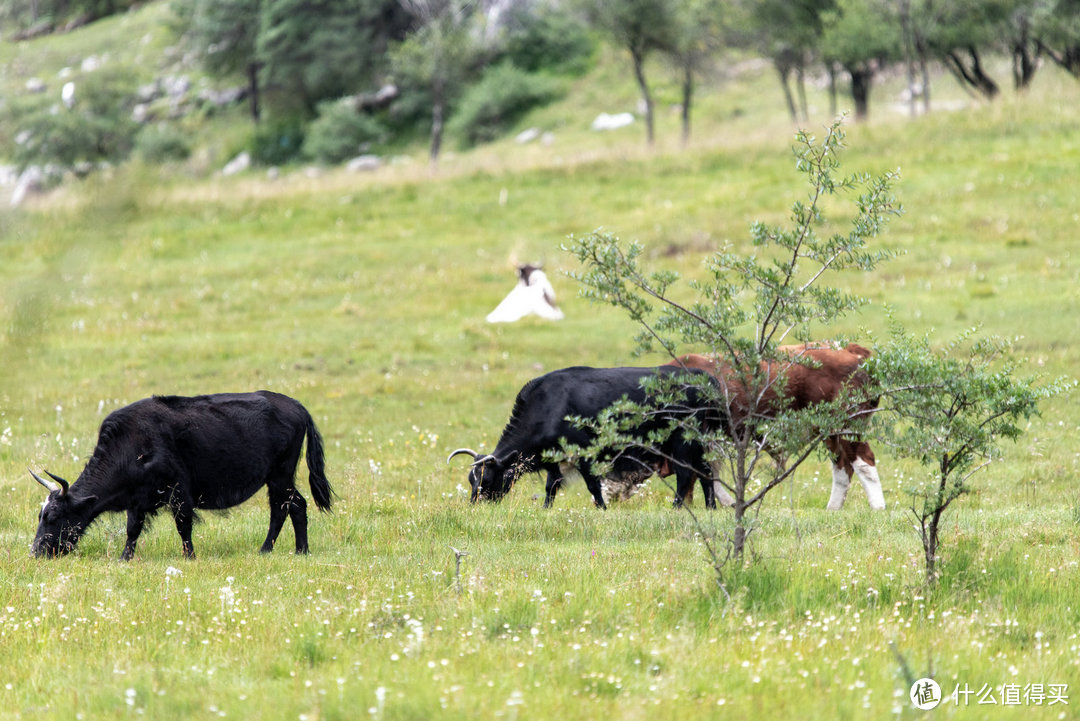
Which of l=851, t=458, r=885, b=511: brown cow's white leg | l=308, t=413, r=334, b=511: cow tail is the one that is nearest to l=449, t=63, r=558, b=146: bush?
l=851, t=458, r=885, b=511: brown cow's white leg

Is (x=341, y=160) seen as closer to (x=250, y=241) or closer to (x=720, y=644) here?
(x=250, y=241)

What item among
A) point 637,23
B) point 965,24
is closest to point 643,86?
point 637,23

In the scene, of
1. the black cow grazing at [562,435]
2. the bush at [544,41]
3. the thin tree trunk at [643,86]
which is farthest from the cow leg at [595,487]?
the bush at [544,41]

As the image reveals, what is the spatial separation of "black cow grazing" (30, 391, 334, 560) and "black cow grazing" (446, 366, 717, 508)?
2.70m

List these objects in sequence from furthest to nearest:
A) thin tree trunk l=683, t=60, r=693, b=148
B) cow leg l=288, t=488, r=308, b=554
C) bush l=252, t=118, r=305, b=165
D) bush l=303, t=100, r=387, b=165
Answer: bush l=252, t=118, r=305, b=165
bush l=303, t=100, r=387, b=165
thin tree trunk l=683, t=60, r=693, b=148
cow leg l=288, t=488, r=308, b=554

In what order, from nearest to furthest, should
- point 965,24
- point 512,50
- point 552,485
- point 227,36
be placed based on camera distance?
point 552,485 → point 965,24 → point 227,36 → point 512,50

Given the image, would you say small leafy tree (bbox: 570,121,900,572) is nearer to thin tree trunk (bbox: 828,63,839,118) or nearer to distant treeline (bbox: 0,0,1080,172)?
distant treeline (bbox: 0,0,1080,172)

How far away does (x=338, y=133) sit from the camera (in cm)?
6925

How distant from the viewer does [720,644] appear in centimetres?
648

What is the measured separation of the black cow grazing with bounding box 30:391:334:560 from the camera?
9867 millimetres

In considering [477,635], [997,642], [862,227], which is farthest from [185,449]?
[997,642]

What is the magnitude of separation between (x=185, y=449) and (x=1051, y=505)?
30.3 ft

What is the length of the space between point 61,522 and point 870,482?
8.63m

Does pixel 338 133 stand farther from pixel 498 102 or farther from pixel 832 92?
Answer: pixel 832 92
